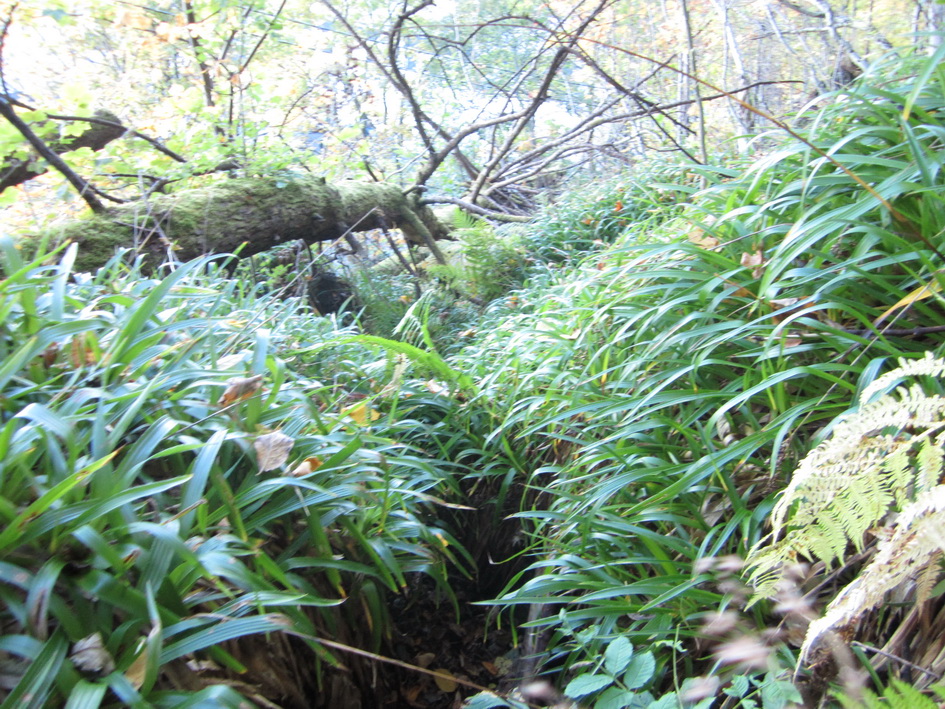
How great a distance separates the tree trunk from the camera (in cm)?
336

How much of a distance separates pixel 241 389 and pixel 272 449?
0.19 meters

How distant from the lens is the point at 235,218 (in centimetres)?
400

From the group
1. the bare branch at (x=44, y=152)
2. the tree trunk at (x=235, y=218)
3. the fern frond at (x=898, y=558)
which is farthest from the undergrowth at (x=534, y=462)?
the bare branch at (x=44, y=152)

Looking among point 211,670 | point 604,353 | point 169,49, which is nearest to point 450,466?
point 604,353

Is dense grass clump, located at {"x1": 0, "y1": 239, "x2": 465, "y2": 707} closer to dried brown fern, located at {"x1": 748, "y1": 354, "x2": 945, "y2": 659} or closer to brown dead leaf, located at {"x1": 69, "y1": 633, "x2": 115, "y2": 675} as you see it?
brown dead leaf, located at {"x1": 69, "y1": 633, "x2": 115, "y2": 675}

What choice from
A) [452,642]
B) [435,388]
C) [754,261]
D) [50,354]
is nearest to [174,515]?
[50,354]

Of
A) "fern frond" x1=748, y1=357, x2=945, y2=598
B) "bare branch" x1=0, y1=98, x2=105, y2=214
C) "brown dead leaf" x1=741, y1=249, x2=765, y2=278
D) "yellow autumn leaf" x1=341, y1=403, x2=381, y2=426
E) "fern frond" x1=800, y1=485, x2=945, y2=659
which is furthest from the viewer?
"bare branch" x1=0, y1=98, x2=105, y2=214

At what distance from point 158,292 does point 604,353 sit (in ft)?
4.26

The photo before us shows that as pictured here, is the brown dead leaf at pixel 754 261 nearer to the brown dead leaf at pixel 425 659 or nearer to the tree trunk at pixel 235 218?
the brown dead leaf at pixel 425 659

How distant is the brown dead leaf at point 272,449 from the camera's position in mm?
1356

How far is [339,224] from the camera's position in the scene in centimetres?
485

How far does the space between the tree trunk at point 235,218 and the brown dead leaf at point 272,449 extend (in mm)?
1617

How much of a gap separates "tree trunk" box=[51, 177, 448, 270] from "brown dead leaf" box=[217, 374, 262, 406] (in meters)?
1.48

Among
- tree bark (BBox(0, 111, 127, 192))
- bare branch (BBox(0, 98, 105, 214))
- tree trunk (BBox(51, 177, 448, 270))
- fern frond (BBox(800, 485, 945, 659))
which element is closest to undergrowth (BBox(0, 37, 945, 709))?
fern frond (BBox(800, 485, 945, 659))
